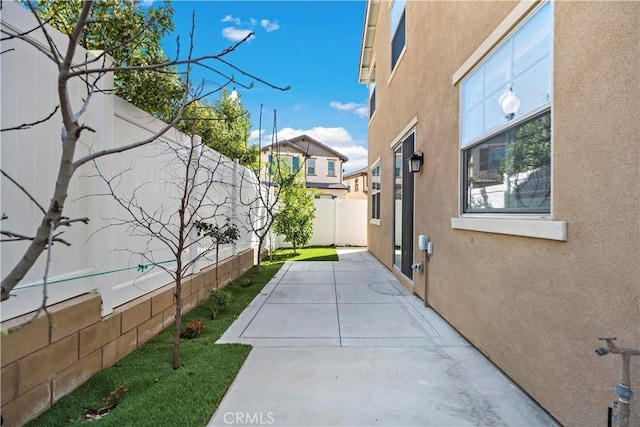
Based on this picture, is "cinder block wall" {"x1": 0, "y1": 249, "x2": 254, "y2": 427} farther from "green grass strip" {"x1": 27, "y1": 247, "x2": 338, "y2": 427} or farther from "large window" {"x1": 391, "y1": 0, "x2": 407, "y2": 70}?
"large window" {"x1": 391, "y1": 0, "x2": 407, "y2": 70}

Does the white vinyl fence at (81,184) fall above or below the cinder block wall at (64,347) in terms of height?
above

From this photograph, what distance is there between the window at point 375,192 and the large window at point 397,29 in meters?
3.57

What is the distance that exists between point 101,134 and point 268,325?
9.44ft

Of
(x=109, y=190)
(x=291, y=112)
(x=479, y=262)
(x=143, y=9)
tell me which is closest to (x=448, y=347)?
(x=479, y=262)

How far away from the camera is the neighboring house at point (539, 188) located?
1888mm

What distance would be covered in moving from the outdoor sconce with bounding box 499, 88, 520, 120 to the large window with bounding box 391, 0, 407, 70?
15.4 ft

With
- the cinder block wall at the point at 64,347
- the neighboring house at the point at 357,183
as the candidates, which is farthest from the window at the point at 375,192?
the neighboring house at the point at 357,183

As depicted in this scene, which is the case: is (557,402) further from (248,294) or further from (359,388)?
(248,294)

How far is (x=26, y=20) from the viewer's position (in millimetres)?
2199

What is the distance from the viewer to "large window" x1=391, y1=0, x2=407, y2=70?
7.24m

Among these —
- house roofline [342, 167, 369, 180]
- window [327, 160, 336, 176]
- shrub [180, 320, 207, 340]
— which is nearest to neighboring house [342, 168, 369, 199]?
house roofline [342, 167, 369, 180]

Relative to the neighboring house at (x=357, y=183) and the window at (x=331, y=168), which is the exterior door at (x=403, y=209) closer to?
the window at (x=331, y=168)

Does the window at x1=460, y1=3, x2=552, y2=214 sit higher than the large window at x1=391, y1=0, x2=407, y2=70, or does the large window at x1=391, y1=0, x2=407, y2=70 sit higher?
the large window at x1=391, y1=0, x2=407, y2=70

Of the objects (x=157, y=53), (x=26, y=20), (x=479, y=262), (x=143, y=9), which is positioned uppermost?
(x=143, y=9)
